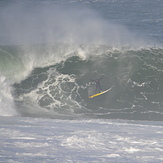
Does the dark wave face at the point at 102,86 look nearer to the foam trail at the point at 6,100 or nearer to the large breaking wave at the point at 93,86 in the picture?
the large breaking wave at the point at 93,86

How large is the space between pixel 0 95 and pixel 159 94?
20.7 feet

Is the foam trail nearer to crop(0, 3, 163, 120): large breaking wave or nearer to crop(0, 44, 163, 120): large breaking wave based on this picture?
crop(0, 3, 163, 120): large breaking wave

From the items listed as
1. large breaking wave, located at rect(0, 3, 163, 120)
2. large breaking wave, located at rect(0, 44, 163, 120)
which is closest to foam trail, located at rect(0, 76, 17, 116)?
large breaking wave, located at rect(0, 3, 163, 120)

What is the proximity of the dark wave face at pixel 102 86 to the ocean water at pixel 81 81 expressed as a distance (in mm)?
38

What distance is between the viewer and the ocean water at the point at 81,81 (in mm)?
5965

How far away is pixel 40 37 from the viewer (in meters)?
15.8

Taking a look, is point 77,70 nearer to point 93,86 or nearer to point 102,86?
point 93,86

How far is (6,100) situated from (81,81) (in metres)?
3.17

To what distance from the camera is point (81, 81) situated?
12789 millimetres

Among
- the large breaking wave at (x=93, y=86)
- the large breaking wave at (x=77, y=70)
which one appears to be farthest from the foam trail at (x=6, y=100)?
the large breaking wave at (x=93, y=86)

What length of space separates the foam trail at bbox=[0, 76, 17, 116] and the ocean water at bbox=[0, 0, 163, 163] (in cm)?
4

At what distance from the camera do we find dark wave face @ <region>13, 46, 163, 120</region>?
37.2ft

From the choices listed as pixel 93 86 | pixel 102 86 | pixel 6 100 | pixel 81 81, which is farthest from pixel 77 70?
pixel 6 100

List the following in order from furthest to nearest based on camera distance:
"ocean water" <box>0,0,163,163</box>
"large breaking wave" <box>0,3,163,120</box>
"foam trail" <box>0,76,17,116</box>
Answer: "large breaking wave" <box>0,3,163,120</box> < "foam trail" <box>0,76,17,116</box> < "ocean water" <box>0,0,163,163</box>
